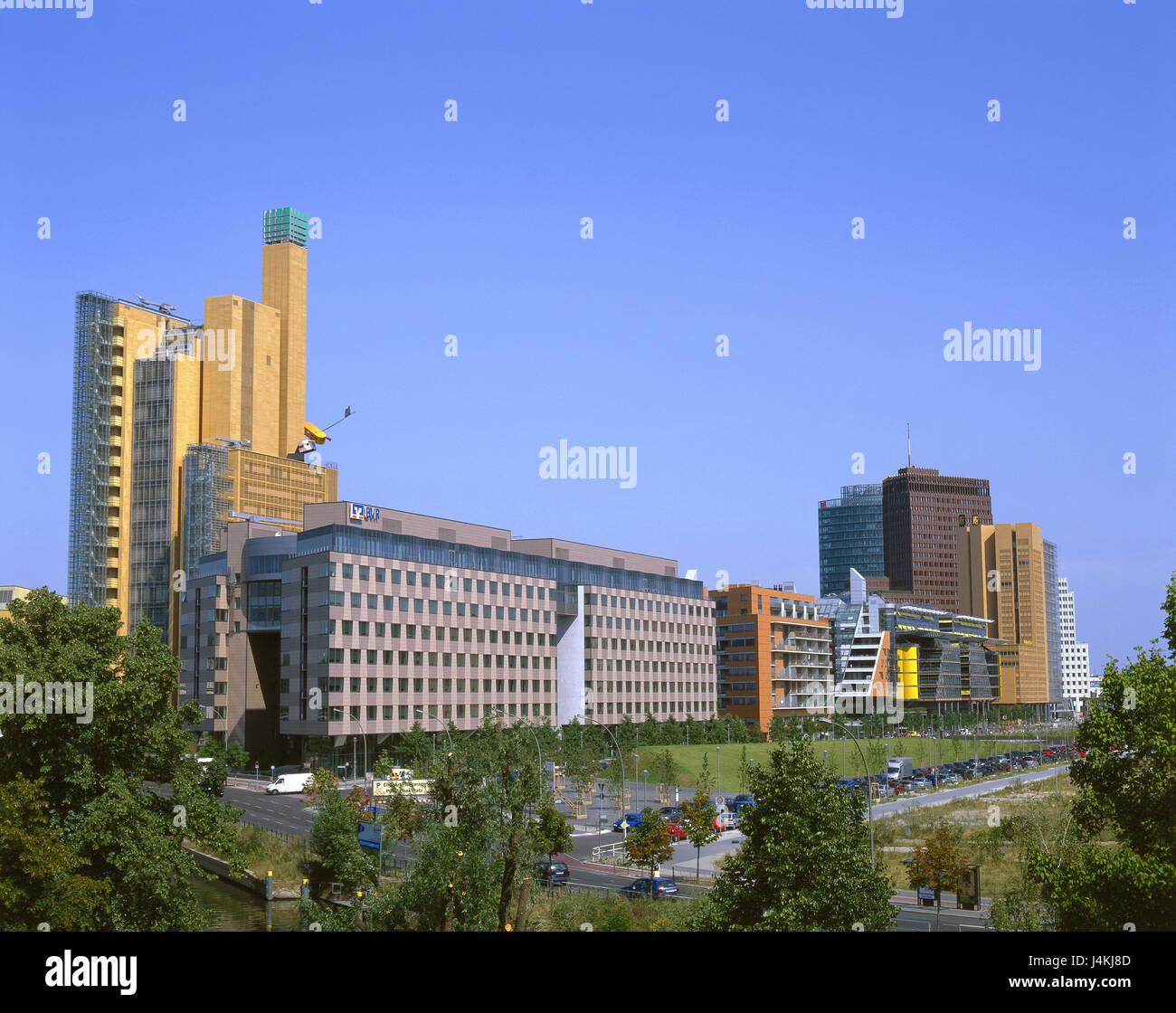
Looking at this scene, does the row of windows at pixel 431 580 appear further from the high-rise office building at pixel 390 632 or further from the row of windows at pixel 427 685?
the row of windows at pixel 427 685

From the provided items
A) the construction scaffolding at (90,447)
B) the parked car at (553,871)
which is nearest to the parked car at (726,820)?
the parked car at (553,871)

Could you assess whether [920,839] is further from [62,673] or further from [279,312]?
[279,312]

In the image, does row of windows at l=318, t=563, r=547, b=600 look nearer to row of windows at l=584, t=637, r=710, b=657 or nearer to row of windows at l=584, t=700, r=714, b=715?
row of windows at l=584, t=637, r=710, b=657

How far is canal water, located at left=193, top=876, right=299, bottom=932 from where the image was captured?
159 feet

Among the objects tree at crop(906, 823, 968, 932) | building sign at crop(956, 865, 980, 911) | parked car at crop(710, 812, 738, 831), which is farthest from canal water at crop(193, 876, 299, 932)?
parked car at crop(710, 812, 738, 831)

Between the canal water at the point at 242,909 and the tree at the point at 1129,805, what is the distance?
3232cm

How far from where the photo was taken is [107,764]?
3525 cm

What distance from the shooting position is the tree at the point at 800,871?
83.5ft

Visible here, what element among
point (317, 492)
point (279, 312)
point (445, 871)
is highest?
point (279, 312)

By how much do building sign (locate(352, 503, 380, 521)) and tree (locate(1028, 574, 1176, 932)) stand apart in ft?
293

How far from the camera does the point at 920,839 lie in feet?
219

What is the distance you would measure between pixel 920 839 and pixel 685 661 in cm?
8812

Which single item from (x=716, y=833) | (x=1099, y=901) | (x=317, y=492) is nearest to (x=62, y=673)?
(x=1099, y=901)

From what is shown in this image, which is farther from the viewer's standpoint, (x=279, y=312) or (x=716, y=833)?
(x=279, y=312)
